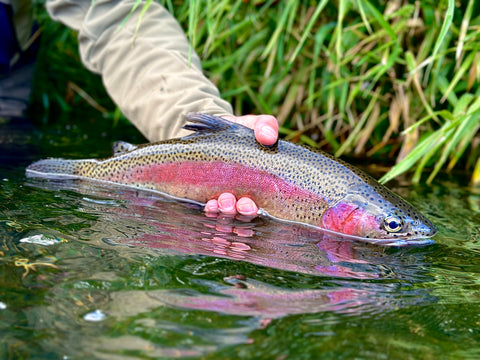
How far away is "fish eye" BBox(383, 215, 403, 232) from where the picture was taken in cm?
225

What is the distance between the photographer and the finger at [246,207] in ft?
8.16

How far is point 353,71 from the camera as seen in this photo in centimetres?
372

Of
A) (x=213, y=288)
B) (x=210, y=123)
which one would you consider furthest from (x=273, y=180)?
(x=213, y=288)

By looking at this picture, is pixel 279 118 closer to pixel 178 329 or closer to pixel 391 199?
pixel 391 199

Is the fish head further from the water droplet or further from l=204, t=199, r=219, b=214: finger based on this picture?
the water droplet

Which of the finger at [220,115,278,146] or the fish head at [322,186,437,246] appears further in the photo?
the finger at [220,115,278,146]

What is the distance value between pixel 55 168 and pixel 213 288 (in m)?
1.73

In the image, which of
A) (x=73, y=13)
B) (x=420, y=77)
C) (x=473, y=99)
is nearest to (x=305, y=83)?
(x=420, y=77)

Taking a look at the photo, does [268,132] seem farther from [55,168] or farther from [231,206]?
[55,168]

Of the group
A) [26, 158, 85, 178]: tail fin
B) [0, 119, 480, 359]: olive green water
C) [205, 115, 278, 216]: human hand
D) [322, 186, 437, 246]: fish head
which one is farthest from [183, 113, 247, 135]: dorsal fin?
[26, 158, 85, 178]: tail fin

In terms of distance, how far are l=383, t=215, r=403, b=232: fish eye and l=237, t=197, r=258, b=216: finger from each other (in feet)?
1.89

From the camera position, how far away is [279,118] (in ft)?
14.1

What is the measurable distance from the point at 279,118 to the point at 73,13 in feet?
5.42

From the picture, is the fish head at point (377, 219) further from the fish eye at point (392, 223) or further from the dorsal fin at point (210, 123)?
the dorsal fin at point (210, 123)
